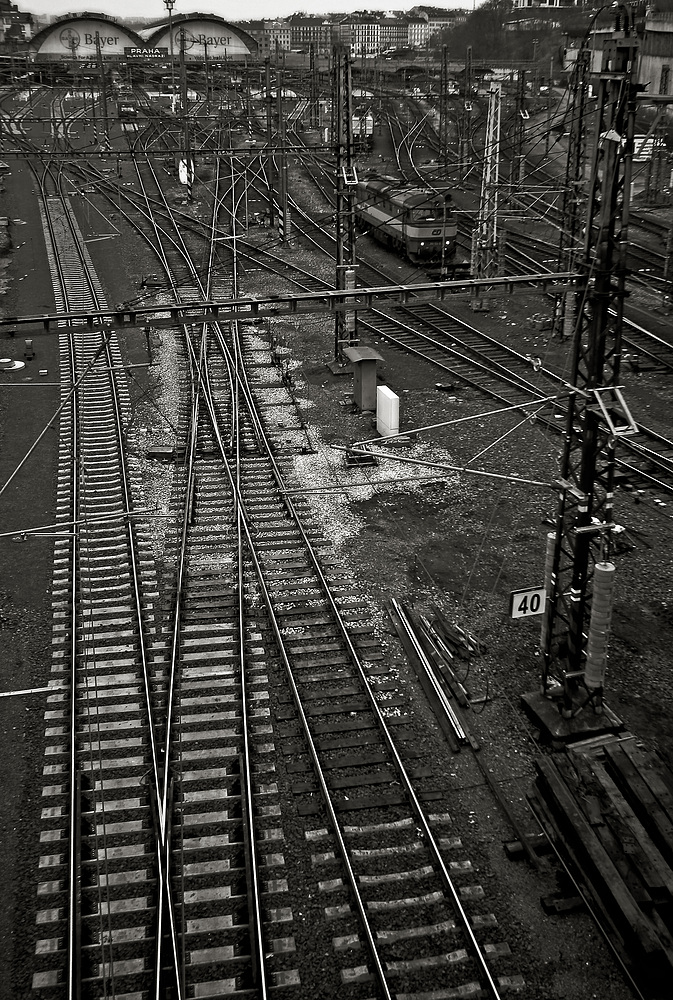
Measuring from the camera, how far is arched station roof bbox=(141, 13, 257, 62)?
3263 inches

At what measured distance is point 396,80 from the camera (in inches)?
2677

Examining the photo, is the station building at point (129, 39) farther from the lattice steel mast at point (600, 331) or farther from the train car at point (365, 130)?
the lattice steel mast at point (600, 331)

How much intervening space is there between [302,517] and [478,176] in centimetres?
3559

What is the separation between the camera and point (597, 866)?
7.96 meters

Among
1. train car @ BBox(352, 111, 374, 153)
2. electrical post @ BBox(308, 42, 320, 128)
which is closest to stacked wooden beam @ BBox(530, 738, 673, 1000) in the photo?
train car @ BBox(352, 111, 374, 153)

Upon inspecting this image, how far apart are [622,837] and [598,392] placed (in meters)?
4.40

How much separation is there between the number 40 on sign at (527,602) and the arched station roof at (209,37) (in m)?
82.1

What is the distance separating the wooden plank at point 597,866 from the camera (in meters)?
7.39

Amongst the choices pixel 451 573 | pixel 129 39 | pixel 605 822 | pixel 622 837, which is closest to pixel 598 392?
pixel 605 822

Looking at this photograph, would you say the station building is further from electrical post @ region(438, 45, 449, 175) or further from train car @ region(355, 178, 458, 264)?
train car @ region(355, 178, 458, 264)

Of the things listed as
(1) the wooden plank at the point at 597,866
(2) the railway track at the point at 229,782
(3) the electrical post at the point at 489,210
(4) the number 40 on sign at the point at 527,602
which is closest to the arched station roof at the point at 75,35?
(3) the electrical post at the point at 489,210

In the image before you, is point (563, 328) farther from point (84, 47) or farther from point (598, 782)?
point (84, 47)

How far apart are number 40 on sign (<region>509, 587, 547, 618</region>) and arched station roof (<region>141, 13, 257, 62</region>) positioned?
82078mm

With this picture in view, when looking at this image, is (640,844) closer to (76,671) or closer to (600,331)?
(600,331)
